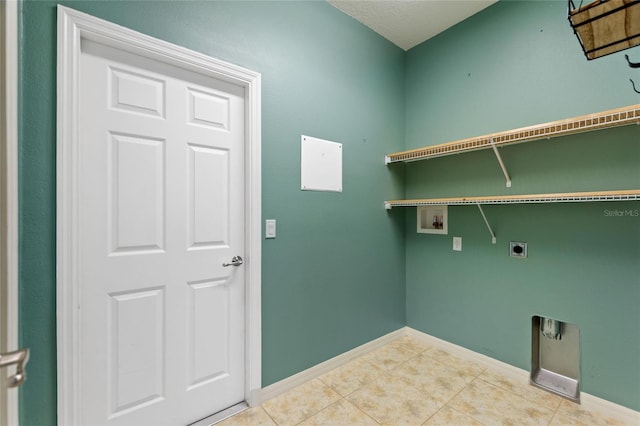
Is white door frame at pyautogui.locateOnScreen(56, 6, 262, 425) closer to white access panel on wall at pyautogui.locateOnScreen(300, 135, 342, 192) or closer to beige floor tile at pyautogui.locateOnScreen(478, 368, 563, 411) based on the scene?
white access panel on wall at pyautogui.locateOnScreen(300, 135, 342, 192)

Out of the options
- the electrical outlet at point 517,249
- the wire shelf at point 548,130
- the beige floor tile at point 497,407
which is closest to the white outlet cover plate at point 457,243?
the electrical outlet at point 517,249

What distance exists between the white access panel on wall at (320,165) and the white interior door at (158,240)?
0.47m

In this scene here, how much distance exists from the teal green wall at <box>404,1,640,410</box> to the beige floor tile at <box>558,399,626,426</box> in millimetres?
116

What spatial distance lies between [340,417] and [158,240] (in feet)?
4.87

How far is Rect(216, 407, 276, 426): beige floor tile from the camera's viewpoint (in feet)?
5.41

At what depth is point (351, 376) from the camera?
2.13 m

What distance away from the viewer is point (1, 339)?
107 cm

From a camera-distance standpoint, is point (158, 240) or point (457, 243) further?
point (457, 243)

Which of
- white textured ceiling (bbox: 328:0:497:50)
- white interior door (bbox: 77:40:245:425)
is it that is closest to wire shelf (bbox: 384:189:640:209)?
white textured ceiling (bbox: 328:0:497:50)

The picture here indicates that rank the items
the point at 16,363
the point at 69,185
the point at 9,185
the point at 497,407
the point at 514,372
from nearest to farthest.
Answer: the point at 16,363 < the point at 9,185 < the point at 69,185 < the point at 497,407 < the point at 514,372

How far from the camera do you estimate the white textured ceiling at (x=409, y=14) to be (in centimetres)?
221

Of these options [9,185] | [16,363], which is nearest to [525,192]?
[16,363]

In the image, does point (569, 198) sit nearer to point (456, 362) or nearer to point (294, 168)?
Answer: point (456, 362)

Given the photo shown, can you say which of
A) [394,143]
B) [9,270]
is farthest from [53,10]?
[394,143]
